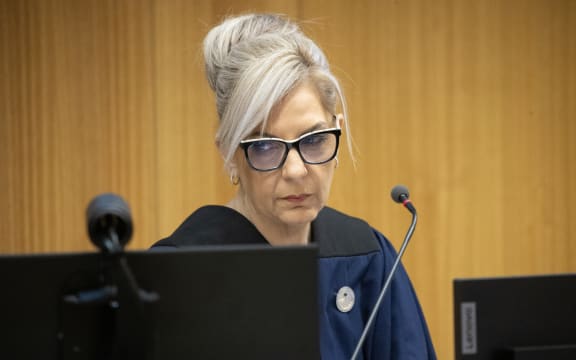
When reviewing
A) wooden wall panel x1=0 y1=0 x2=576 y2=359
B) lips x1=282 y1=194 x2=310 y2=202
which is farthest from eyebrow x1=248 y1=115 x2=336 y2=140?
wooden wall panel x1=0 y1=0 x2=576 y2=359

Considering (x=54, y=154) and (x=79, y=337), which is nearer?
(x=79, y=337)

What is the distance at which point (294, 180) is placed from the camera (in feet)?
4.70

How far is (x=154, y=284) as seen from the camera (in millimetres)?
942

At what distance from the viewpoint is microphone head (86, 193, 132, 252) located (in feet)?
2.90

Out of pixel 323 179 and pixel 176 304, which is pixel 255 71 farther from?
pixel 176 304

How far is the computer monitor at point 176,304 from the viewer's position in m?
0.93

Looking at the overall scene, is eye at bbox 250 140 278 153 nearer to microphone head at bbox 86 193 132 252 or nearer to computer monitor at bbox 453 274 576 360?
computer monitor at bbox 453 274 576 360

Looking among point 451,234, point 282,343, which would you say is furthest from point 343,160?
point 282,343

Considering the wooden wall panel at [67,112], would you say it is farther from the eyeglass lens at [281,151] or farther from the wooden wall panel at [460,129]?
the eyeglass lens at [281,151]

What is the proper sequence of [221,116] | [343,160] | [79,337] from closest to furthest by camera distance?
[79,337] < [221,116] < [343,160]

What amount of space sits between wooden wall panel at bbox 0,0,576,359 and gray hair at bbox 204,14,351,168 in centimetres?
136

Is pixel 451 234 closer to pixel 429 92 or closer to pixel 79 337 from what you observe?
pixel 429 92

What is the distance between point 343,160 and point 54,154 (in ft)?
3.73

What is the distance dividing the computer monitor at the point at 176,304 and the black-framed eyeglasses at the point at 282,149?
0.46 m
